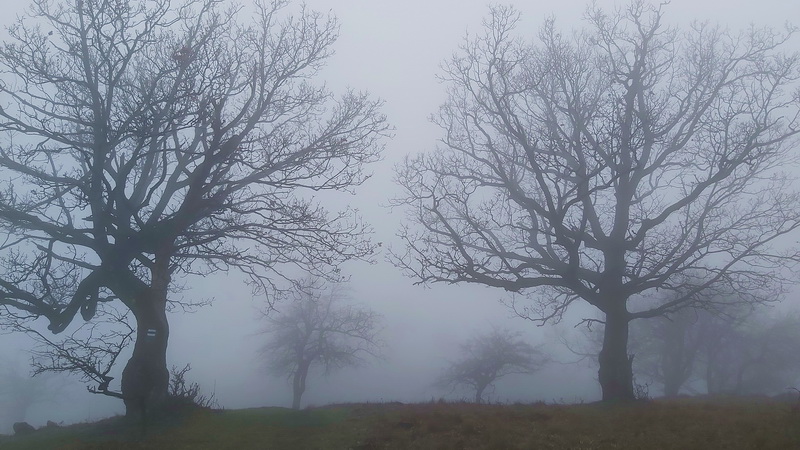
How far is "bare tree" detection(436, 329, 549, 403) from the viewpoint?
134 feet

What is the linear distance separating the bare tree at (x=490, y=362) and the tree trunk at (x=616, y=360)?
76.5 ft

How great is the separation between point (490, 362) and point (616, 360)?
24.6m

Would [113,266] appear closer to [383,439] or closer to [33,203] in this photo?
[33,203]

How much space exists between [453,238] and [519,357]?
26829 mm

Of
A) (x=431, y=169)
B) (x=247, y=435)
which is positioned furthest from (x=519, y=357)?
(x=247, y=435)

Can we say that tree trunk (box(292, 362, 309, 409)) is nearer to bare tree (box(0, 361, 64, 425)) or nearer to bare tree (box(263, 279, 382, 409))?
bare tree (box(263, 279, 382, 409))

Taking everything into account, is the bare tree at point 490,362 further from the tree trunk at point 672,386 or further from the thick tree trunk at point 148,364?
the thick tree trunk at point 148,364

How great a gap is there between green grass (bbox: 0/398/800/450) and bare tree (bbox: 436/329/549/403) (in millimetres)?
26310

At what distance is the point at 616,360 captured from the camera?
1719 cm

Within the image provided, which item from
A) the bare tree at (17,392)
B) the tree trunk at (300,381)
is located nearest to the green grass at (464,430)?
the tree trunk at (300,381)

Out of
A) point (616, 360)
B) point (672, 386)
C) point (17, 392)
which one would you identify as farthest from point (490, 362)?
point (17, 392)

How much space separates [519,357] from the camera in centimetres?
4197

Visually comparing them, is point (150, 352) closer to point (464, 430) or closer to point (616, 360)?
point (464, 430)

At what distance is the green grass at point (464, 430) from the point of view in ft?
35.6
